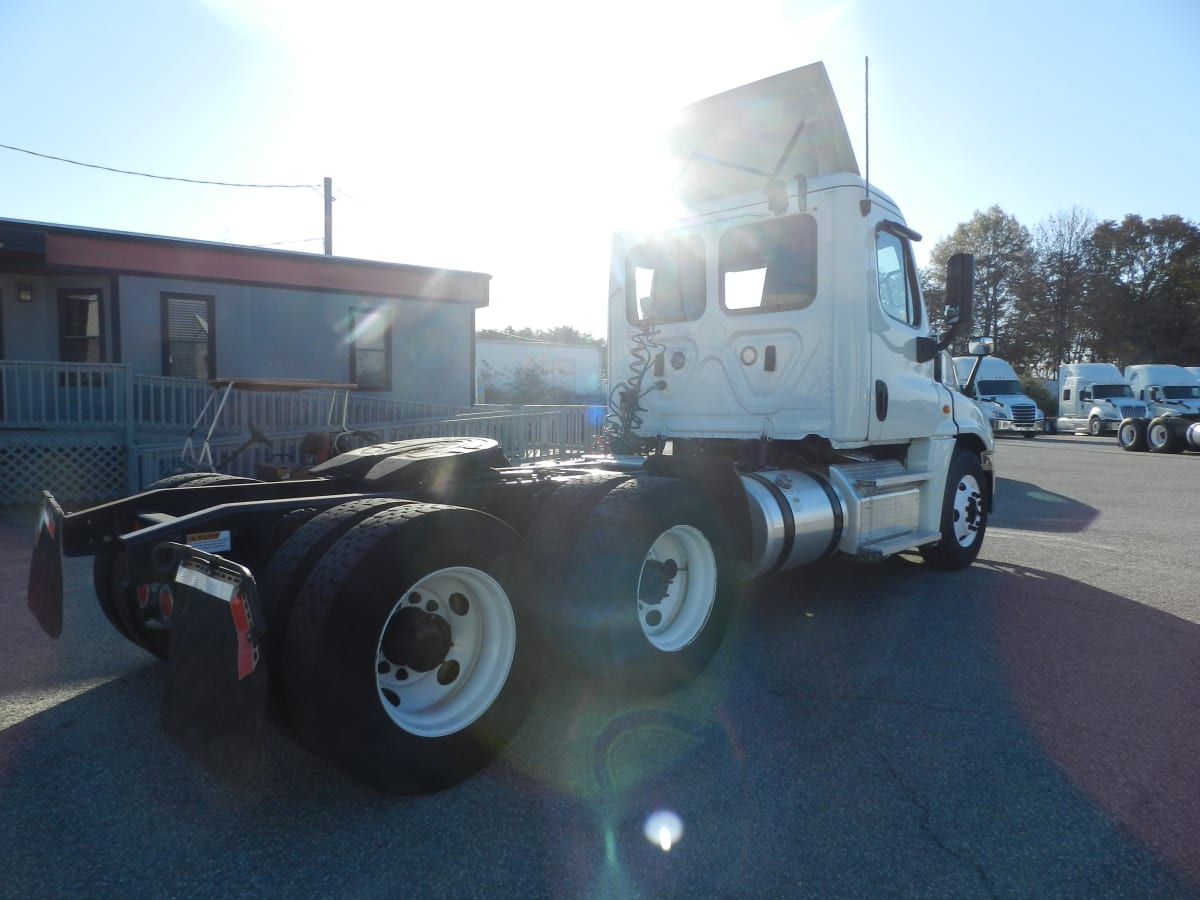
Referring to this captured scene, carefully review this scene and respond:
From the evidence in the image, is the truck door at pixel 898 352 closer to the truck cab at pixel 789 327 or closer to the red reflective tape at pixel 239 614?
the truck cab at pixel 789 327

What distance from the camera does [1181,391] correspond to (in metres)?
27.8

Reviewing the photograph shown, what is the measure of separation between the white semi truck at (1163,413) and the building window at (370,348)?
2053cm

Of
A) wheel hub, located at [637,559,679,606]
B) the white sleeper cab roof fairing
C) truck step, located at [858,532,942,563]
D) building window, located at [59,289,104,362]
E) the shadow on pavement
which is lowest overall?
the shadow on pavement

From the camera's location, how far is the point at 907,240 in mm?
6000

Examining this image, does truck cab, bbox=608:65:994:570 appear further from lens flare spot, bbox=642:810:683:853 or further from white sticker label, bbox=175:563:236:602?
white sticker label, bbox=175:563:236:602

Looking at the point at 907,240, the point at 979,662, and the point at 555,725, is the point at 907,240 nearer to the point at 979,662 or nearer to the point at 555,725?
the point at 979,662

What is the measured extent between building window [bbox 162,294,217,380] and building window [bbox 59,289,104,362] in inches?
38.9

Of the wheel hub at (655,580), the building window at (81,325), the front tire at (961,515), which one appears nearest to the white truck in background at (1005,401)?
the front tire at (961,515)

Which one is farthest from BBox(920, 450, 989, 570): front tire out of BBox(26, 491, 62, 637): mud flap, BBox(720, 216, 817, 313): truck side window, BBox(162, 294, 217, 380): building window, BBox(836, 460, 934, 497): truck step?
BBox(162, 294, 217, 380): building window

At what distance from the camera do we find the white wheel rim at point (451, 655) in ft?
9.14

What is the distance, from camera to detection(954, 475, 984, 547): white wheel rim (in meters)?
6.57

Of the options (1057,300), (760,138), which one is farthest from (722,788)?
(1057,300)

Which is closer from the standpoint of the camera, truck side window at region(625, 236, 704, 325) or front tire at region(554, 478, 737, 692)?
front tire at region(554, 478, 737, 692)

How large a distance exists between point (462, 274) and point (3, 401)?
7.76m
